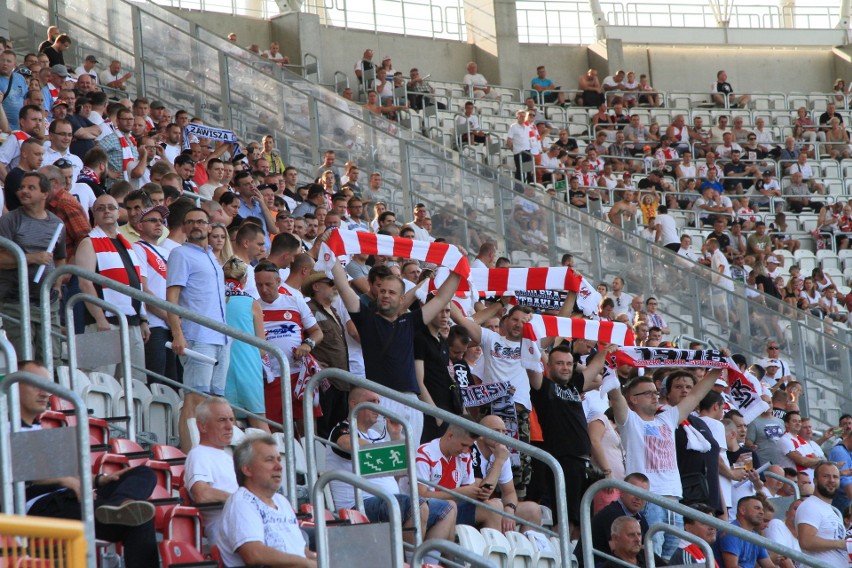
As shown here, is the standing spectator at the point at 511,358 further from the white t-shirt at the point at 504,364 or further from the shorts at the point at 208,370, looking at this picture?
the shorts at the point at 208,370

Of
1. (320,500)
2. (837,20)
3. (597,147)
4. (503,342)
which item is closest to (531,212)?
(503,342)

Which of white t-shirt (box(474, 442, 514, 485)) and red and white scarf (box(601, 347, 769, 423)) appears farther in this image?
red and white scarf (box(601, 347, 769, 423))

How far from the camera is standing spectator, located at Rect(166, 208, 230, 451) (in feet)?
26.9

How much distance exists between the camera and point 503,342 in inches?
416

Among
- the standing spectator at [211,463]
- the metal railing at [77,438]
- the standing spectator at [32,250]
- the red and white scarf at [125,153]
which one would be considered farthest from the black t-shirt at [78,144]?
the metal railing at [77,438]

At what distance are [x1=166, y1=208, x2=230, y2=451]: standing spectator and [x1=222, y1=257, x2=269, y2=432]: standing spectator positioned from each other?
0.18 meters

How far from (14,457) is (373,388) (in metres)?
2.06

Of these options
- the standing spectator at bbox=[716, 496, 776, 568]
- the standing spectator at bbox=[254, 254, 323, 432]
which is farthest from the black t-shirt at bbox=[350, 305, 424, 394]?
the standing spectator at bbox=[716, 496, 776, 568]

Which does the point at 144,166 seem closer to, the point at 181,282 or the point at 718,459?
the point at 181,282

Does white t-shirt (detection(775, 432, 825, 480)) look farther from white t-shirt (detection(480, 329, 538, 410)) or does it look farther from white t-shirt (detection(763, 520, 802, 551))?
white t-shirt (detection(480, 329, 538, 410))

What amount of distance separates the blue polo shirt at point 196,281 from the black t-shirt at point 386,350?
1049 mm

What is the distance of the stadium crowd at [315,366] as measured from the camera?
7027 mm

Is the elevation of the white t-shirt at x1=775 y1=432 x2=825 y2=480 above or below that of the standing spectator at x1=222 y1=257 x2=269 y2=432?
below

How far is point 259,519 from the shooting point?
6258 millimetres
